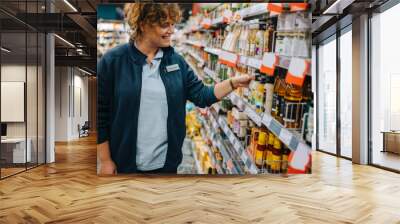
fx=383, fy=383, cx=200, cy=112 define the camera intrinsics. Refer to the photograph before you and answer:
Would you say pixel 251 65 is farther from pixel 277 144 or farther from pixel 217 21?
pixel 277 144

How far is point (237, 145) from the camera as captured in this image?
4.78m

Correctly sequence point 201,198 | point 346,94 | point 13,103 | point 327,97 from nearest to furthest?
1. point 201,198
2. point 13,103
3. point 346,94
4. point 327,97

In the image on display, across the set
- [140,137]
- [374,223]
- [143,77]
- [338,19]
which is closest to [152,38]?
[143,77]

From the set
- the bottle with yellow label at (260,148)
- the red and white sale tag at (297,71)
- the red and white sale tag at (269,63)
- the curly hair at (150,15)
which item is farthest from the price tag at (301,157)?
the curly hair at (150,15)

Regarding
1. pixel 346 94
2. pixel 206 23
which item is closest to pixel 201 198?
pixel 206 23

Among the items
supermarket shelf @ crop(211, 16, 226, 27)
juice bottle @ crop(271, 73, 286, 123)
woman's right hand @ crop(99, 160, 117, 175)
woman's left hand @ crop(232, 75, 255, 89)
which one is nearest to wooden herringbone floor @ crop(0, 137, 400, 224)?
woman's right hand @ crop(99, 160, 117, 175)

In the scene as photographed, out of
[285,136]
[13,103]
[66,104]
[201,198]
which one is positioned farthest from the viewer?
[66,104]

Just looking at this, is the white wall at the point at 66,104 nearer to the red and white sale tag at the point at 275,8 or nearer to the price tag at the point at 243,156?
the price tag at the point at 243,156

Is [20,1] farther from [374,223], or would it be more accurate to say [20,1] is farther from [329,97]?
→ [329,97]

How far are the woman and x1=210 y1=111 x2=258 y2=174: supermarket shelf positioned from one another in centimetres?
32

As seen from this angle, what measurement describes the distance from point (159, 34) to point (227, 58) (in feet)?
2.91

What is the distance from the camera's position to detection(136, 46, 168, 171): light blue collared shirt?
4.57 m

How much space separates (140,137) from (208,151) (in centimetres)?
88

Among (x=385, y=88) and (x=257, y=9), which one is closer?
Result: (x=257, y=9)
